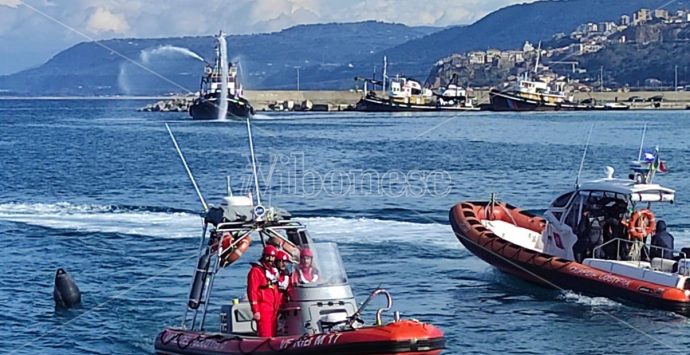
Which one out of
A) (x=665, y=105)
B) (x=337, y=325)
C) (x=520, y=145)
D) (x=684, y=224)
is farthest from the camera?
(x=665, y=105)

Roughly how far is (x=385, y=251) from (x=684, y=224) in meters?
8.68

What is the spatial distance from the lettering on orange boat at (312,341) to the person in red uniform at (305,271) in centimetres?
115

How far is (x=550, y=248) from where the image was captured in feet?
82.7

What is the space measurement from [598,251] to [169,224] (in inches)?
541

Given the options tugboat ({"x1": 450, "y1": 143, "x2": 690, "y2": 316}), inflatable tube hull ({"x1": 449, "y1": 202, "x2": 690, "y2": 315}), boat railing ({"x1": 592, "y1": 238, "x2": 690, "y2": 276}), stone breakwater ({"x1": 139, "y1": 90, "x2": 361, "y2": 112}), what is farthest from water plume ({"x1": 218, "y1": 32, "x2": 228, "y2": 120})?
boat railing ({"x1": 592, "y1": 238, "x2": 690, "y2": 276})

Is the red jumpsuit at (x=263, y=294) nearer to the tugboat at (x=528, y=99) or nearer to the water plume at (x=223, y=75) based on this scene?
the water plume at (x=223, y=75)

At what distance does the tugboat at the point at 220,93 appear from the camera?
108 m

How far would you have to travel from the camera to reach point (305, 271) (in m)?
16.1

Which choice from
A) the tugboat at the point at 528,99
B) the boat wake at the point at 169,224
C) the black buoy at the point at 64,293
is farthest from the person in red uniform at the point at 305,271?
the tugboat at the point at 528,99

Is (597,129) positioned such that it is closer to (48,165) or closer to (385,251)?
(48,165)

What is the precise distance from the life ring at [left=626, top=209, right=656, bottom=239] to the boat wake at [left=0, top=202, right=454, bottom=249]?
661 cm

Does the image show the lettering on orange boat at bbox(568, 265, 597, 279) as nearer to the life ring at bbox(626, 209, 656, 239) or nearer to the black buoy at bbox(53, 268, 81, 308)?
the life ring at bbox(626, 209, 656, 239)

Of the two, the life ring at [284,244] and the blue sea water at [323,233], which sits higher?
the life ring at [284,244]

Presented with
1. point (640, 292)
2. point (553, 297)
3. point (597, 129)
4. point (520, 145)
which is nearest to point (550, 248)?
point (553, 297)
